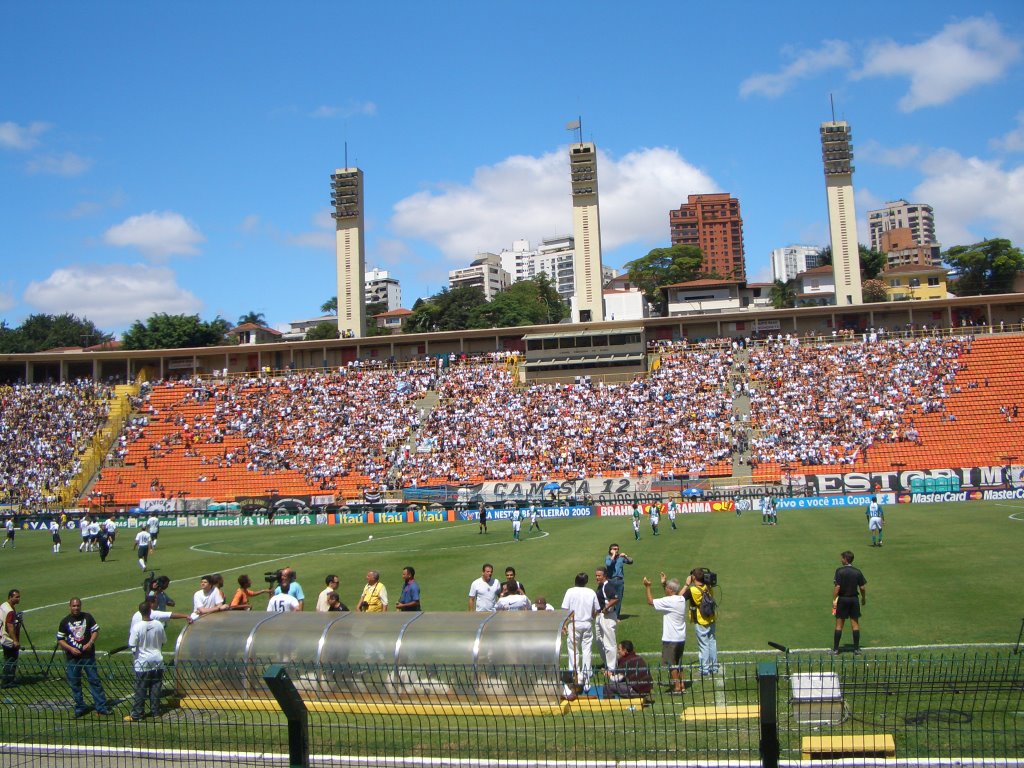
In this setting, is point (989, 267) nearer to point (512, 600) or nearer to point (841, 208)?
point (841, 208)

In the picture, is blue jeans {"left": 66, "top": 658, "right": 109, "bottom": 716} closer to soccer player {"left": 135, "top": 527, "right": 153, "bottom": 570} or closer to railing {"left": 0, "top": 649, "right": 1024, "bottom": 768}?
railing {"left": 0, "top": 649, "right": 1024, "bottom": 768}

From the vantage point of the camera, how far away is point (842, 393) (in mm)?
58625

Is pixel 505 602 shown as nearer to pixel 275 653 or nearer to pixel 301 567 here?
pixel 275 653

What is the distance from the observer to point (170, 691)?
43.0 ft

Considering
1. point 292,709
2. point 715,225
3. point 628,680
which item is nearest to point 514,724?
point 628,680

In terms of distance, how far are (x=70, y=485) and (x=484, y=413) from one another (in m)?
30.0

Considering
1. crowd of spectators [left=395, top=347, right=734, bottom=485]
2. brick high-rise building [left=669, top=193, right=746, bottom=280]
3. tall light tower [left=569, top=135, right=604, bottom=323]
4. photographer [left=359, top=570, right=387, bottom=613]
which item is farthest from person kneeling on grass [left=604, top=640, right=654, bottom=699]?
brick high-rise building [left=669, top=193, right=746, bottom=280]

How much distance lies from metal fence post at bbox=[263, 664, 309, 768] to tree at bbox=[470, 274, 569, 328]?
9601 centimetres

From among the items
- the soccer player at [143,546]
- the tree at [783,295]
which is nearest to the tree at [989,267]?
the tree at [783,295]

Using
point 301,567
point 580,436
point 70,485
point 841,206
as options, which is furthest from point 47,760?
point 841,206

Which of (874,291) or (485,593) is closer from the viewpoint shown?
(485,593)

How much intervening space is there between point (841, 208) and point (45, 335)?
10524 centimetres

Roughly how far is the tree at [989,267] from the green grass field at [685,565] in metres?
76.3

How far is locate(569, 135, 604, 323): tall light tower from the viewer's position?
78.2m
